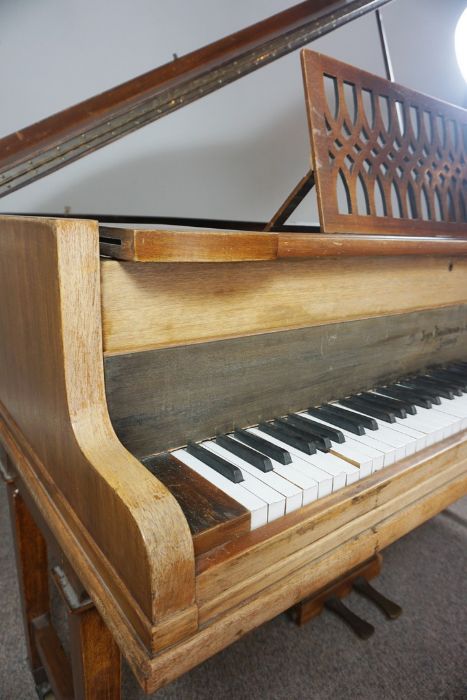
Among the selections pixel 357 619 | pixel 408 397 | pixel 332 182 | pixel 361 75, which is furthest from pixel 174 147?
pixel 357 619

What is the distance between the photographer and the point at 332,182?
40.4 inches

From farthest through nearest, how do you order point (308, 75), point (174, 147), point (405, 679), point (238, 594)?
1. point (174, 147)
2. point (405, 679)
3. point (308, 75)
4. point (238, 594)

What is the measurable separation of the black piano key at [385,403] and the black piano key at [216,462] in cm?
49

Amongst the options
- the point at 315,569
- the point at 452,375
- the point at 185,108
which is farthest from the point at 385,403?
the point at 185,108

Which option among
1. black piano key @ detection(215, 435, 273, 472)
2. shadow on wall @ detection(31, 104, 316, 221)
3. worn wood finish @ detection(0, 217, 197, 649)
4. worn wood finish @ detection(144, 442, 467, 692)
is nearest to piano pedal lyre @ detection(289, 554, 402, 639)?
worn wood finish @ detection(144, 442, 467, 692)

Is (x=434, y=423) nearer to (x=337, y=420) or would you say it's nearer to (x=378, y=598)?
(x=337, y=420)

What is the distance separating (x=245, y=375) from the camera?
96cm

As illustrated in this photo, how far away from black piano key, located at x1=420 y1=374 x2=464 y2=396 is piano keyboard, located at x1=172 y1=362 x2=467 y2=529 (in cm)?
3

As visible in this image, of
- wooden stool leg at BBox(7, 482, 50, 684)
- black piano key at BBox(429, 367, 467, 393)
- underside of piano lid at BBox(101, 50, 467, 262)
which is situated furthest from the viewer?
black piano key at BBox(429, 367, 467, 393)

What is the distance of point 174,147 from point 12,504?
2123 mm

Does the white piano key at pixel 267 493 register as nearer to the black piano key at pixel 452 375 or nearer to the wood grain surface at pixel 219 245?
the wood grain surface at pixel 219 245

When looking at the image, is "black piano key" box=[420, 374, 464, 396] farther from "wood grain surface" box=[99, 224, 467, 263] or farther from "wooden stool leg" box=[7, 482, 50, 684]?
"wooden stool leg" box=[7, 482, 50, 684]

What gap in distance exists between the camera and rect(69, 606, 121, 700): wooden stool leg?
2.70ft

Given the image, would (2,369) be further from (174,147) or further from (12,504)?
(174,147)
